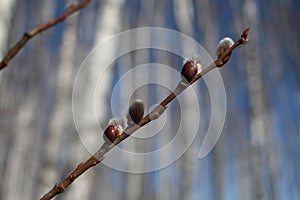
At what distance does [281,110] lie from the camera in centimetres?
474

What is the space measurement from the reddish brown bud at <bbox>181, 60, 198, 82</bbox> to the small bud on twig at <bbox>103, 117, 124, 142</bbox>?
59mm

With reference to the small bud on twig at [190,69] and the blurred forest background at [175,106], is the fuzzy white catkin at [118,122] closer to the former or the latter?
the small bud on twig at [190,69]

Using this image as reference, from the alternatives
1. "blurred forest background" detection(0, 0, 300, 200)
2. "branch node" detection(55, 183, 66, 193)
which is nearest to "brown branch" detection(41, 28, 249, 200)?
"branch node" detection(55, 183, 66, 193)

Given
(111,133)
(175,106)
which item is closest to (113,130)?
(111,133)

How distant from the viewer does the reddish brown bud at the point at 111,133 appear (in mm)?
293

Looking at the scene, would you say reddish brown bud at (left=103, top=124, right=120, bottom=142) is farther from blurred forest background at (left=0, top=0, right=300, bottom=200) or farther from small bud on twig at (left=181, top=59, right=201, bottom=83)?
blurred forest background at (left=0, top=0, right=300, bottom=200)

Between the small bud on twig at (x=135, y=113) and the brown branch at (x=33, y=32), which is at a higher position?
the brown branch at (x=33, y=32)

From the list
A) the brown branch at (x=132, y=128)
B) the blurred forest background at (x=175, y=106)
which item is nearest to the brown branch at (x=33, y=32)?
the brown branch at (x=132, y=128)

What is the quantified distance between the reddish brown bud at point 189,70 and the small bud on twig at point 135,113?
1.5 inches

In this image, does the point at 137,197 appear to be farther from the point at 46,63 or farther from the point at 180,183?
the point at 46,63

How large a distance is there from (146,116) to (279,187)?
430cm

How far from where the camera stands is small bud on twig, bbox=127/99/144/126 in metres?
0.29

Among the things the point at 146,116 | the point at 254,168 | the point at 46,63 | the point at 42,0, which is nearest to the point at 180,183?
the point at 254,168

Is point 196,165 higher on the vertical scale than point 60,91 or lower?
lower
